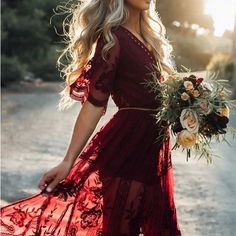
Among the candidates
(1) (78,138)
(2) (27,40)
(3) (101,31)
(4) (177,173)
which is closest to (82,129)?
(1) (78,138)

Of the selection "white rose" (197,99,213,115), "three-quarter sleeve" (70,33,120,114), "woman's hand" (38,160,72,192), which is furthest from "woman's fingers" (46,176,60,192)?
"white rose" (197,99,213,115)

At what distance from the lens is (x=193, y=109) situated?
320cm

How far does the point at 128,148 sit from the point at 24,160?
6.39 meters

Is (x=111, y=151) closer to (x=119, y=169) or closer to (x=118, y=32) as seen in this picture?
(x=119, y=169)

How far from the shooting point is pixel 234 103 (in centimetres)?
343

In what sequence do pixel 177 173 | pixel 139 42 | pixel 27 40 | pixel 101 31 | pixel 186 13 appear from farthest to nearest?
1. pixel 186 13
2. pixel 27 40
3. pixel 177 173
4. pixel 139 42
5. pixel 101 31

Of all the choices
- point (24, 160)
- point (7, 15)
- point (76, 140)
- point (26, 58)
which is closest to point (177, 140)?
point (76, 140)

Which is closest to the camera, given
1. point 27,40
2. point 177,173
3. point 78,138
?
point 78,138

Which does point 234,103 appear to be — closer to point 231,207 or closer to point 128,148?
point 128,148

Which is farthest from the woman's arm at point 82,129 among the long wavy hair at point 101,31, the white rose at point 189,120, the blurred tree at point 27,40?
the blurred tree at point 27,40

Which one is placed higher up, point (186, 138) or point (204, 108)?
point (204, 108)

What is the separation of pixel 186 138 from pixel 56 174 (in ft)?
2.00

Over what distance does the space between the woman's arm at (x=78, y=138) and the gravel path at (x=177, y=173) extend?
115 inches

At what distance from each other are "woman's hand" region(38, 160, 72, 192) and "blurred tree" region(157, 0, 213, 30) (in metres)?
30.2
